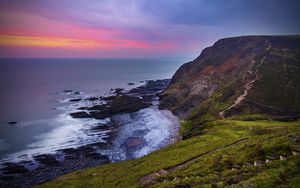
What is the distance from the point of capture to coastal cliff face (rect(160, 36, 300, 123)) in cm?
8150

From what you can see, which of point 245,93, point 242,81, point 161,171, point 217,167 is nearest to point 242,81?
point 242,81

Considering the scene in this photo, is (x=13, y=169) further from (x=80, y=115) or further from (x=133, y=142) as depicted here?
(x=80, y=115)

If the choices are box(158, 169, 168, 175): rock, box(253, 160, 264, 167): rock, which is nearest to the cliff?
box(158, 169, 168, 175): rock

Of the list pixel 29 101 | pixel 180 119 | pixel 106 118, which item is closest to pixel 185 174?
pixel 180 119

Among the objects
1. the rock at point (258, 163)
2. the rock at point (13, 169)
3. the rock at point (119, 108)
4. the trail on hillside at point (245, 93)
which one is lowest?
the rock at point (13, 169)

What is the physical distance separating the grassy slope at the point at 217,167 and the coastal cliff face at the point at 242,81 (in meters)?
24.0

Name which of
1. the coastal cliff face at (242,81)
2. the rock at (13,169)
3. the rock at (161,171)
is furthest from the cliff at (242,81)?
the rock at (13,169)

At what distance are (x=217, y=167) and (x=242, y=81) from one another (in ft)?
246

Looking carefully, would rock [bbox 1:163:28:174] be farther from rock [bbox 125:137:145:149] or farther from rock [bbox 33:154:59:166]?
rock [bbox 125:137:145:149]

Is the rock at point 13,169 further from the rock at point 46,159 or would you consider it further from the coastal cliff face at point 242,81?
the coastal cliff face at point 242,81

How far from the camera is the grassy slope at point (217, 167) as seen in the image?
2282cm

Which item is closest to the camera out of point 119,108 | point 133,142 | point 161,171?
point 161,171

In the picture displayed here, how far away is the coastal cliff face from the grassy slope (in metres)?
24.0

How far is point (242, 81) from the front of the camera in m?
99.3
